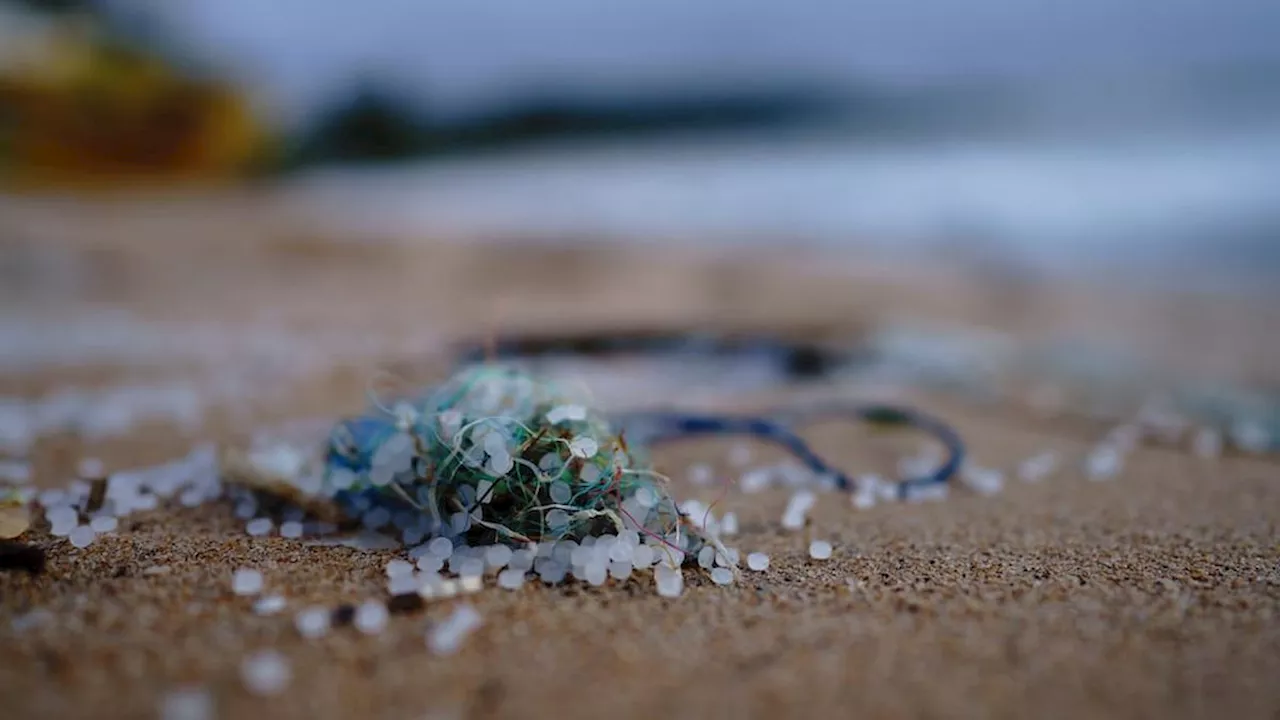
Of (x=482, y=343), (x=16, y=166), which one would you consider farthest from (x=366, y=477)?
(x=16, y=166)

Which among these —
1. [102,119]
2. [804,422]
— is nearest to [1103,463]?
[804,422]

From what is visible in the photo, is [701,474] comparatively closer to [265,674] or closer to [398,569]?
[398,569]

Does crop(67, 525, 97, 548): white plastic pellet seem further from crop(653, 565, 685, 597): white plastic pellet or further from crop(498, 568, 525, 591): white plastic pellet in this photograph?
crop(653, 565, 685, 597): white plastic pellet

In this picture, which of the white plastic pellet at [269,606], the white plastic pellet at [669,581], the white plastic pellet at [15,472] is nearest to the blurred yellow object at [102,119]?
the white plastic pellet at [15,472]

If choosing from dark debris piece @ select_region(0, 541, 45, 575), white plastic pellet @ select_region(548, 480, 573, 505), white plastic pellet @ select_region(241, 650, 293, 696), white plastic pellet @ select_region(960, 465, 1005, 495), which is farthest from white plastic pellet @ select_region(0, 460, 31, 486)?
white plastic pellet @ select_region(960, 465, 1005, 495)

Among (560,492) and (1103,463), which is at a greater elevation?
(560,492)

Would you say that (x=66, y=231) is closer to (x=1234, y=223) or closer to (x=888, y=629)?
(x=888, y=629)
